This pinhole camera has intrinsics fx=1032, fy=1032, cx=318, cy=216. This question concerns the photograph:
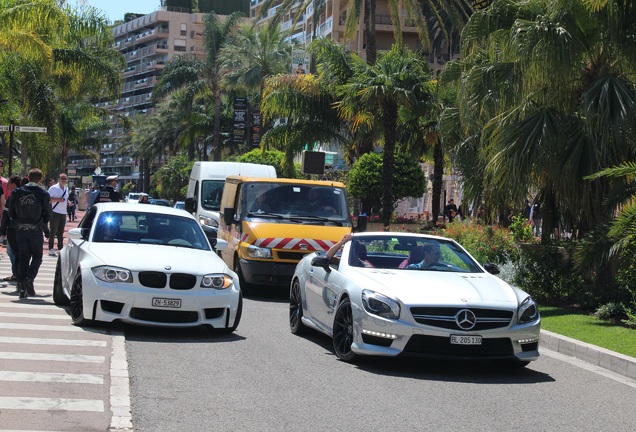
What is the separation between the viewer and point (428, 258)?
11977mm

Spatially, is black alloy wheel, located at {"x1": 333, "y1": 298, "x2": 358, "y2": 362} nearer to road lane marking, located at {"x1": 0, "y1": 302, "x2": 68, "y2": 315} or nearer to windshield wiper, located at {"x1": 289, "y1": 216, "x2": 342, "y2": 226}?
road lane marking, located at {"x1": 0, "y1": 302, "x2": 68, "y2": 315}

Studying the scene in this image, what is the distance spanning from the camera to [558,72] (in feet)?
54.7

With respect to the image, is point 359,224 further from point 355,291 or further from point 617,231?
point 355,291

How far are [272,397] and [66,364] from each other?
226 centimetres

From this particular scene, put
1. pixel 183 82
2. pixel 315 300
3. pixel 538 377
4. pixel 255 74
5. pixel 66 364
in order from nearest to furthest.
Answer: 1. pixel 66 364
2. pixel 538 377
3. pixel 315 300
4. pixel 255 74
5. pixel 183 82

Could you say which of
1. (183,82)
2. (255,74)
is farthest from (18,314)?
(183,82)

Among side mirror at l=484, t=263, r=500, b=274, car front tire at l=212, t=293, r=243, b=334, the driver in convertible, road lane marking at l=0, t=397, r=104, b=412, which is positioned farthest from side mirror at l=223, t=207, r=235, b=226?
road lane marking at l=0, t=397, r=104, b=412

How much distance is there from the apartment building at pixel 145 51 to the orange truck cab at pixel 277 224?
121231 mm

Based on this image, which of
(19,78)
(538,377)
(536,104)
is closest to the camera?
(538,377)

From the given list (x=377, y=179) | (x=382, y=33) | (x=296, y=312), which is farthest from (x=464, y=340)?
(x=382, y=33)

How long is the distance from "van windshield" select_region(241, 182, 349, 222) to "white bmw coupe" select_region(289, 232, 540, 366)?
741 centimetres

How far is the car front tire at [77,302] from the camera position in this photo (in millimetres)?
12292

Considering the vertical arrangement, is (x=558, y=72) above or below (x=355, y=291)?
above

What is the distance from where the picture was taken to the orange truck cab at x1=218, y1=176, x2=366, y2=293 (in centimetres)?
1825
